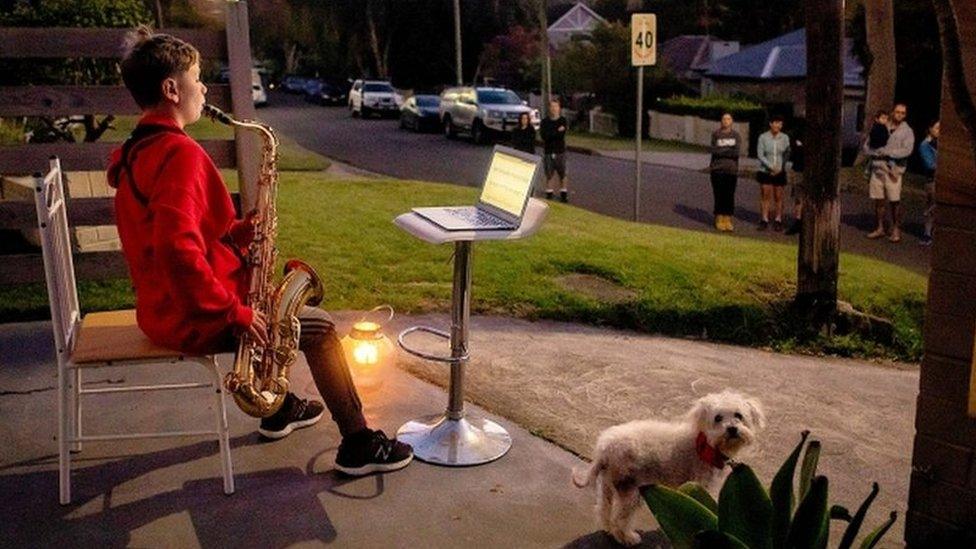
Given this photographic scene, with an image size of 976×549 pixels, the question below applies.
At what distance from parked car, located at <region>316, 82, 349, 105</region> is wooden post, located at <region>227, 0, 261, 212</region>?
5107 cm

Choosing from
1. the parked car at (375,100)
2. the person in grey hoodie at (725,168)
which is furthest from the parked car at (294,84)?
the person in grey hoodie at (725,168)

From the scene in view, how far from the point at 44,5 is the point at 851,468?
7.43 meters

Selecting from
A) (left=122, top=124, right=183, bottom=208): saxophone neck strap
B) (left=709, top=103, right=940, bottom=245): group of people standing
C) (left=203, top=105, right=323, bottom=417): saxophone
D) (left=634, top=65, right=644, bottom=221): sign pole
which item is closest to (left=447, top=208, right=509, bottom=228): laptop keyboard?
(left=203, top=105, right=323, bottom=417): saxophone

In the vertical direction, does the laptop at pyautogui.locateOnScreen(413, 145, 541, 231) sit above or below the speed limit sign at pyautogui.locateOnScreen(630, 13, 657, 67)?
below

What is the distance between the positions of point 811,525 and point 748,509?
18 centimetres

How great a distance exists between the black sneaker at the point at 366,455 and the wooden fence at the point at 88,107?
2547 millimetres

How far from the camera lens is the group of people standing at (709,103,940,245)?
14141mm

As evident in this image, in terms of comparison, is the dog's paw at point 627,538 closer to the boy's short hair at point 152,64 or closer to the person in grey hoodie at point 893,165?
the boy's short hair at point 152,64

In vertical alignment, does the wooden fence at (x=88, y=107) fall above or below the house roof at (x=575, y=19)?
below

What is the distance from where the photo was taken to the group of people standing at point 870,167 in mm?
14141

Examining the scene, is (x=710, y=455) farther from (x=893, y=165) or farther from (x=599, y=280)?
(x=893, y=165)

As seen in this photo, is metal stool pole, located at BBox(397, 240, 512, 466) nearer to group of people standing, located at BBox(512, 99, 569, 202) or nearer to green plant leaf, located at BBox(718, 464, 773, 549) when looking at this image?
green plant leaf, located at BBox(718, 464, 773, 549)

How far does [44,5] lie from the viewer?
8.51m

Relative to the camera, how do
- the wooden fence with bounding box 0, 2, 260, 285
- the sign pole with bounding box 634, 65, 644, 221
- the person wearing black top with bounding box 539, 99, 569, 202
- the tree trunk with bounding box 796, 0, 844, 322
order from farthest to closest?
1. the person wearing black top with bounding box 539, 99, 569, 202
2. the sign pole with bounding box 634, 65, 644, 221
3. the tree trunk with bounding box 796, 0, 844, 322
4. the wooden fence with bounding box 0, 2, 260, 285
